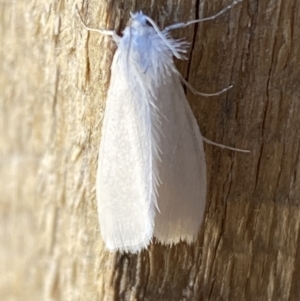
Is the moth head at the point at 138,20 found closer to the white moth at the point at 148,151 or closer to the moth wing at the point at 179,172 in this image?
the white moth at the point at 148,151

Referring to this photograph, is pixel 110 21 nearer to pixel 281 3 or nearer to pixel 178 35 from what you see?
pixel 178 35

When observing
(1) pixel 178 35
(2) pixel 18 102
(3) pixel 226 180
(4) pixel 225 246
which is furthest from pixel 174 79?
(2) pixel 18 102

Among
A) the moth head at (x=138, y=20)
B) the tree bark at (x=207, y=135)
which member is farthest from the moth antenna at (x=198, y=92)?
the moth head at (x=138, y=20)

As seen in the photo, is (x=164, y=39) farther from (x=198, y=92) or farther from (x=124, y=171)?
(x=124, y=171)

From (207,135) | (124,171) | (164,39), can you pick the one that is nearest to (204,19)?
(164,39)

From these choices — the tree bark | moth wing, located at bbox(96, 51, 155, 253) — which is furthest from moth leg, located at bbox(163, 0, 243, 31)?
moth wing, located at bbox(96, 51, 155, 253)

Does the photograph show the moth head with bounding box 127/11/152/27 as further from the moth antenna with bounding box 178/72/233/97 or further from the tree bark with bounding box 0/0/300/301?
the moth antenna with bounding box 178/72/233/97

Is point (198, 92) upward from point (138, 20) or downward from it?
downward
